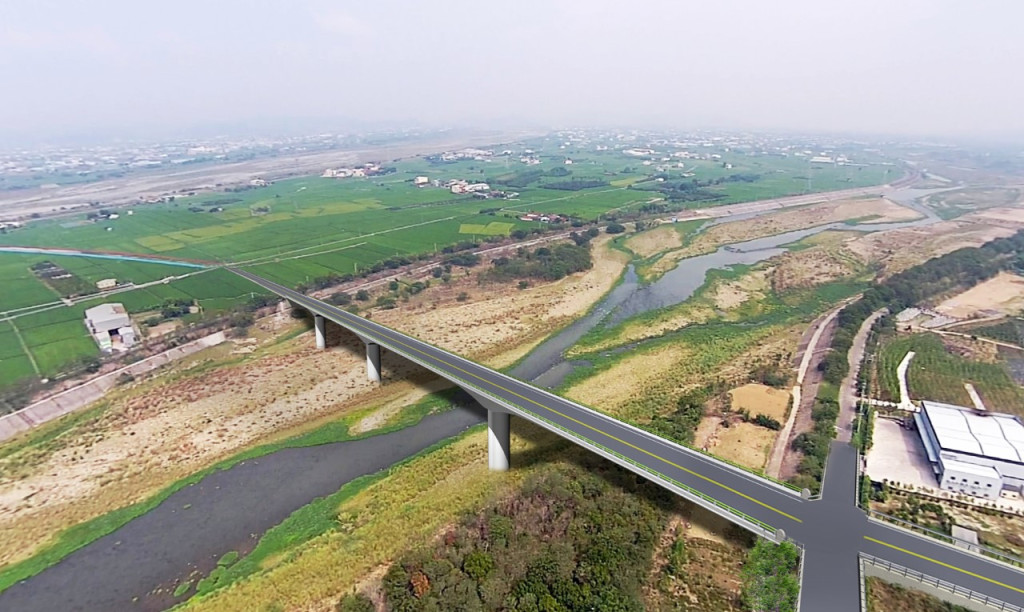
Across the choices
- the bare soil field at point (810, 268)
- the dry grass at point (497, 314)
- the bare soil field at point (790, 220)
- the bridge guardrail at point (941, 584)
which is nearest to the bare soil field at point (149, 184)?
the dry grass at point (497, 314)

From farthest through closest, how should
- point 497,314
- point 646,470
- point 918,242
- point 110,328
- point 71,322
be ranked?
point 918,242 < point 497,314 < point 71,322 < point 110,328 < point 646,470

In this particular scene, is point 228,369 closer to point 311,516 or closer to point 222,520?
point 222,520

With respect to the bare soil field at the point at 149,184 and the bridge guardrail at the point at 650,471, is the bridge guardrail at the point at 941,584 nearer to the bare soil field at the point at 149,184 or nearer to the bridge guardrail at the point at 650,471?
the bridge guardrail at the point at 650,471

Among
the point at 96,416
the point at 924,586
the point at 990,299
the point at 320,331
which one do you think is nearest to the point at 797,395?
the point at 924,586

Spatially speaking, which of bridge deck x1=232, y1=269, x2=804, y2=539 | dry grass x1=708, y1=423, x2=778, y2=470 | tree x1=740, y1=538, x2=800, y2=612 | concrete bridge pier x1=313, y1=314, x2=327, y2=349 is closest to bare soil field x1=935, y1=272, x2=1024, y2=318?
dry grass x1=708, y1=423, x2=778, y2=470

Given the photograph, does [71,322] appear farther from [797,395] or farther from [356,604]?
[797,395]
